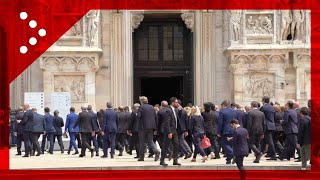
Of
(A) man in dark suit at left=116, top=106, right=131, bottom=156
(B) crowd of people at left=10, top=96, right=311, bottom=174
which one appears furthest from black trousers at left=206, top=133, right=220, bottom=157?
(A) man in dark suit at left=116, top=106, right=131, bottom=156

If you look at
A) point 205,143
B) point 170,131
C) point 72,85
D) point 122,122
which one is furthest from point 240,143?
point 72,85

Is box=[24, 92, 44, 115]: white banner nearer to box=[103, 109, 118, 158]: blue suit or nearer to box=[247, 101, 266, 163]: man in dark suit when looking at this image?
box=[103, 109, 118, 158]: blue suit

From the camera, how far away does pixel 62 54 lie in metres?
26.2

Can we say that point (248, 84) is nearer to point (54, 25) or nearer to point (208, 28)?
point (208, 28)

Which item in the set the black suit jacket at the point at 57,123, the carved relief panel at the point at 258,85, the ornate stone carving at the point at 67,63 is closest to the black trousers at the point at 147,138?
the black suit jacket at the point at 57,123

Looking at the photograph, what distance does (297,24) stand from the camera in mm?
26688

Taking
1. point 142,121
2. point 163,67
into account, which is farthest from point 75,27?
point 142,121

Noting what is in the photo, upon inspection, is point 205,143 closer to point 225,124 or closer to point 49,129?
point 225,124

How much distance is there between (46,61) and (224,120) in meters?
9.82

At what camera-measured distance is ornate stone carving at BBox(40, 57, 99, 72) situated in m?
26.2

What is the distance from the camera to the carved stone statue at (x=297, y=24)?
26.6 metres

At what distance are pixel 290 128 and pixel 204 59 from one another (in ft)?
30.5

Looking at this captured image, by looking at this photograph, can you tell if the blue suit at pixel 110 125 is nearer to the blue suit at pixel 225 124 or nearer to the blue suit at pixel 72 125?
the blue suit at pixel 72 125

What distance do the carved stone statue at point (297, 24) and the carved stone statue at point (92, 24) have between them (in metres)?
7.77
